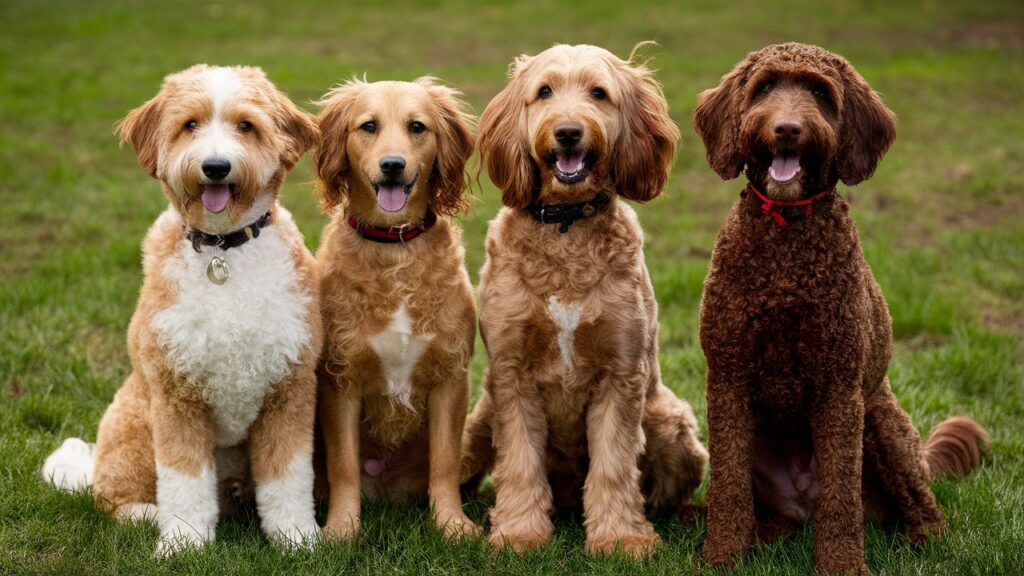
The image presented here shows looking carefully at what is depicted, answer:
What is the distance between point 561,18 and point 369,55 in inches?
162

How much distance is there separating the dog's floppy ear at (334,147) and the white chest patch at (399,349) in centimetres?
57

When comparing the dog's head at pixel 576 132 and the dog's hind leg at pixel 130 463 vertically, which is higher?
the dog's head at pixel 576 132

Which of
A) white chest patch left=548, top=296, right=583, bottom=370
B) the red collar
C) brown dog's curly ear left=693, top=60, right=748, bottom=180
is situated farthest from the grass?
brown dog's curly ear left=693, top=60, right=748, bottom=180

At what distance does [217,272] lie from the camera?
3.71 m

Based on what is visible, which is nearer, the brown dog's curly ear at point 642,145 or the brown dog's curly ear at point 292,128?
the brown dog's curly ear at point 292,128

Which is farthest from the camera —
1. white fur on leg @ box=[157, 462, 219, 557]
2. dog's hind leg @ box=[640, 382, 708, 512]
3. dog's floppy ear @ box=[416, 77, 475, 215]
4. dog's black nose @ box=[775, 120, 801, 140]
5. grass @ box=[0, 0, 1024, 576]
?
dog's hind leg @ box=[640, 382, 708, 512]

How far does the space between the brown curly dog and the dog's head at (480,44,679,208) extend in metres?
0.35

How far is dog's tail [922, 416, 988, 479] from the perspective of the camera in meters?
4.46

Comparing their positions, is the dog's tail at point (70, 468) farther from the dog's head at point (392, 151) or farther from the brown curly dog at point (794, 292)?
the brown curly dog at point (794, 292)

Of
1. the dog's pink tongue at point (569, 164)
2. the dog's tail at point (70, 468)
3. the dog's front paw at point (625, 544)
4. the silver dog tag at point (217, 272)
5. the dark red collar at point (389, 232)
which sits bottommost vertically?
the dog's tail at point (70, 468)

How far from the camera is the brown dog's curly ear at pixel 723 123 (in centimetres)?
355

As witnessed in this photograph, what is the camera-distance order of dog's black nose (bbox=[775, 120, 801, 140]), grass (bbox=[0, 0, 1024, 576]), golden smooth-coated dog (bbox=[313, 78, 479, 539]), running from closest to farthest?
dog's black nose (bbox=[775, 120, 801, 140]) < grass (bbox=[0, 0, 1024, 576]) < golden smooth-coated dog (bbox=[313, 78, 479, 539])

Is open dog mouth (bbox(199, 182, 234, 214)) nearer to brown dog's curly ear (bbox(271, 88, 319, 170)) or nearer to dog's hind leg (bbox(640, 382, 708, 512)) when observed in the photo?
brown dog's curly ear (bbox(271, 88, 319, 170))

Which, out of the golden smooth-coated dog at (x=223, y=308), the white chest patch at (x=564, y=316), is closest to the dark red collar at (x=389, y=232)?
the golden smooth-coated dog at (x=223, y=308)
